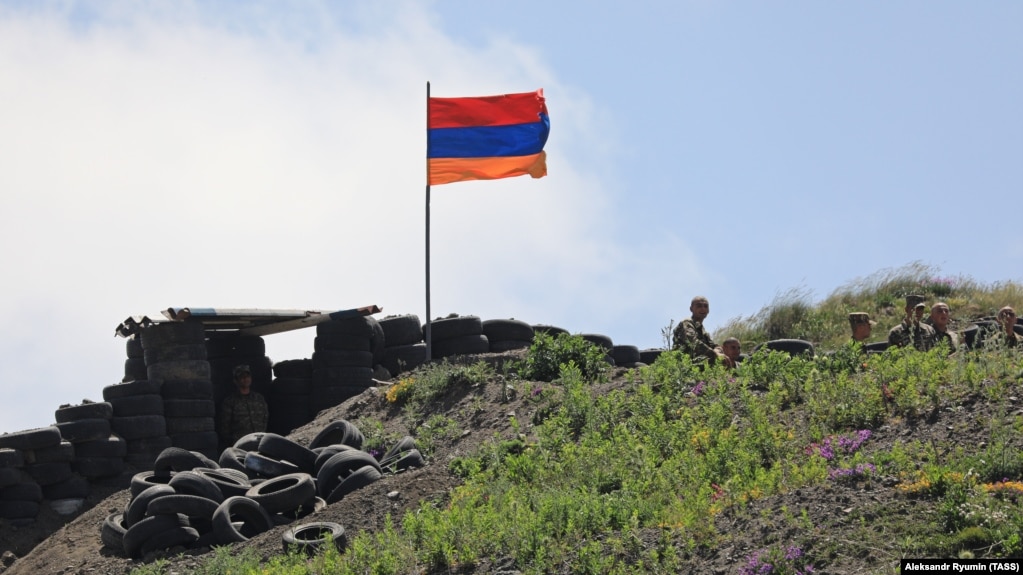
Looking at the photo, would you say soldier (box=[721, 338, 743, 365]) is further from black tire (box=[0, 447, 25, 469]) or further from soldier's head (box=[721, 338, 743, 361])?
black tire (box=[0, 447, 25, 469])

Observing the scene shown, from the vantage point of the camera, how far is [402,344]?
20.3 meters

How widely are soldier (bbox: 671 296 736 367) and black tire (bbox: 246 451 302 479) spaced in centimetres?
487

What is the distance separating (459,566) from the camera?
9805 mm

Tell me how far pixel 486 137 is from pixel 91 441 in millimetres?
7519

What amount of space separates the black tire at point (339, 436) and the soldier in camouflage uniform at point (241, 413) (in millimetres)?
3315

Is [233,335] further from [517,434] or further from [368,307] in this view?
[517,434]

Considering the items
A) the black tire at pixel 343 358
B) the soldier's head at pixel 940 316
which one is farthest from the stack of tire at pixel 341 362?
the soldier's head at pixel 940 316

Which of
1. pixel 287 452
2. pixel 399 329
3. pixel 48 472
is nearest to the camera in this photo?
pixel 287 452

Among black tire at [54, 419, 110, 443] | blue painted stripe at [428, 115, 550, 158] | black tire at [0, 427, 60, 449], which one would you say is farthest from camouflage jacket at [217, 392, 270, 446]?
blue painted stripe at [428, 115, 550, 158]

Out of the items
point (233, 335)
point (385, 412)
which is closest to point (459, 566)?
point (385, 412)

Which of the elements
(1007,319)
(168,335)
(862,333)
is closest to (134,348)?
(168,335)

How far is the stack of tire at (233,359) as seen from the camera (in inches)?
766

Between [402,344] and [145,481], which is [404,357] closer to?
[402,344]

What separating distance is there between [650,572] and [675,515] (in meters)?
0.86
